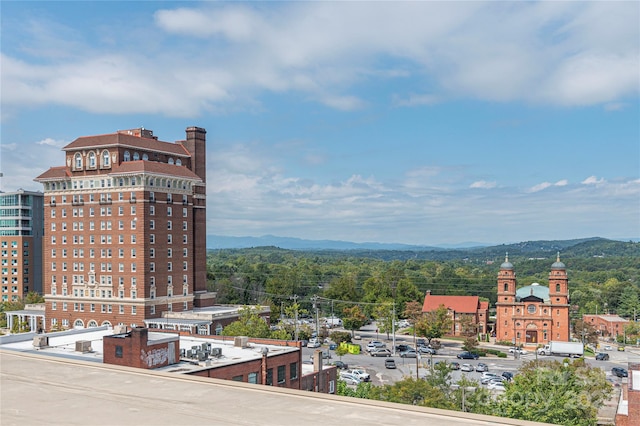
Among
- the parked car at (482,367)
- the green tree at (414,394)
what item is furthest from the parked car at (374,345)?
the green tree at (414,394)

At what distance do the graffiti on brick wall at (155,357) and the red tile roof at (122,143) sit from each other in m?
54.0

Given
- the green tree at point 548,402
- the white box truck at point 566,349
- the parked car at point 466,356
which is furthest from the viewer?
the white box truck at point 566,349

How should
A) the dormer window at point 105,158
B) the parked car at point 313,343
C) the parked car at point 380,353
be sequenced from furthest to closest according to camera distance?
the parked car at point 313,343 < the parked car at point 380,353 < the dormer window at point 105,158

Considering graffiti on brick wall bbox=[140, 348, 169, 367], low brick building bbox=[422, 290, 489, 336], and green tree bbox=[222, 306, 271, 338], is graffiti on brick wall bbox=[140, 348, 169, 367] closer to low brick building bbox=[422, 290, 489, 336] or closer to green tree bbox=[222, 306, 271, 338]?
green tree bbox=[222, 306, 271, 338]

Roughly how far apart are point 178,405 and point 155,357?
22.5 meters

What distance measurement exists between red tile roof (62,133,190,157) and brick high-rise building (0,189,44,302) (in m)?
45.3

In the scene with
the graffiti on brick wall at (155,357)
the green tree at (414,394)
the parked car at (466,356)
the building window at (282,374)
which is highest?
the graffiti on brick wall at (155,357)

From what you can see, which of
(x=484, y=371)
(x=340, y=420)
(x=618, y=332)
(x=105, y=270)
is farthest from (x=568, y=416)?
(x=618, y=332)

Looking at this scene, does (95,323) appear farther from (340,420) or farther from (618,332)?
(618,332)

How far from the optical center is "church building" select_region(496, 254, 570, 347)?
103 meters

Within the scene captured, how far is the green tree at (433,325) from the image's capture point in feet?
316

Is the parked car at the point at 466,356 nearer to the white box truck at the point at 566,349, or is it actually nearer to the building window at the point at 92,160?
the white box truck at the point at 566,349

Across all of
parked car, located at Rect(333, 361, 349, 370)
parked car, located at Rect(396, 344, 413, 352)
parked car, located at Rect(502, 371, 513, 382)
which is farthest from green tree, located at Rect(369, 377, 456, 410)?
parked car, located at Rect(396, 344, 413, 352)

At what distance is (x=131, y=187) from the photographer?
84375mm
